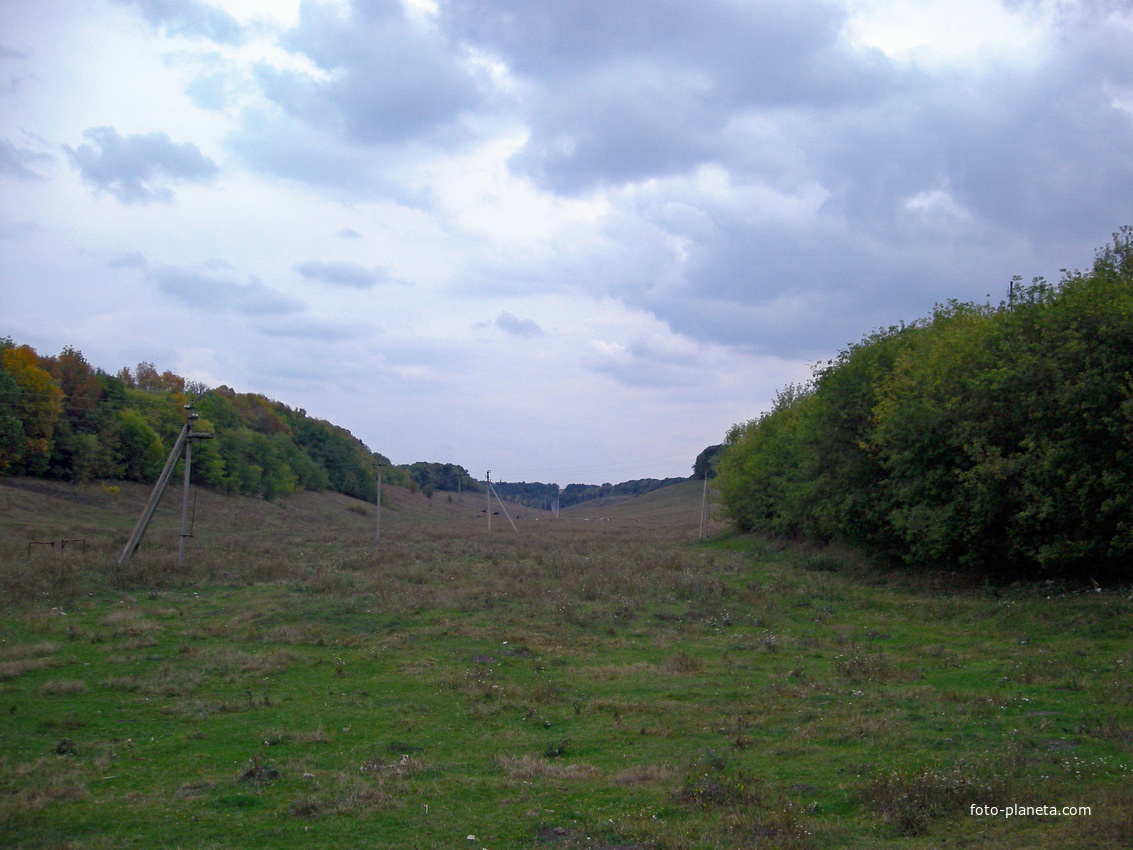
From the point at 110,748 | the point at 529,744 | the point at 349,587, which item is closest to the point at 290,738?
the point at 110,748

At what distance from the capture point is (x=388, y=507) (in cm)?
10238

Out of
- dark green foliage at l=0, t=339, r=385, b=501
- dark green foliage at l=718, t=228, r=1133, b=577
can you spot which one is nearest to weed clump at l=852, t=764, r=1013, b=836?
dark green foliage at l=718, t=228, r=1133, b=577

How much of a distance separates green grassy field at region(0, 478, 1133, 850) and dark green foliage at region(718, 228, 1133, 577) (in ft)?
5.80

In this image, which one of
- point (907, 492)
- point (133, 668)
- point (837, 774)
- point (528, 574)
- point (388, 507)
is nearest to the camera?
point (837, 774)

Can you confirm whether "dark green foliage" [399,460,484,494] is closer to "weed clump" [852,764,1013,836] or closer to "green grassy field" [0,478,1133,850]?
"green grassy field" [0,478,1133,850]

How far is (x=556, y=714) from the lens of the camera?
11.8 m

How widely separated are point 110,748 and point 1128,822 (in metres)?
10.9

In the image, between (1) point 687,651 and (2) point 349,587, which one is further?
(2) point 349,587

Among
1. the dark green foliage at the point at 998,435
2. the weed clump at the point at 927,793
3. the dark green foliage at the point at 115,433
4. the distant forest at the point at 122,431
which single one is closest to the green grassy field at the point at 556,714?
the weed clump at the point at 927,793

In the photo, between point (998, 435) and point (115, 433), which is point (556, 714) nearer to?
point (998, 435)

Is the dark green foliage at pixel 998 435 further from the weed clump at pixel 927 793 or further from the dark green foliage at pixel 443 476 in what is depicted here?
the dark green foliage at pixel 443 476

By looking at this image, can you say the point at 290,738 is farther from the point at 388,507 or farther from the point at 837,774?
the point at 388,507

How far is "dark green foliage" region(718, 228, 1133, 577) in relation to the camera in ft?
60.3

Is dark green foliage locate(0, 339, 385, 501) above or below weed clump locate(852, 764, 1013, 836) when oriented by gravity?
above
